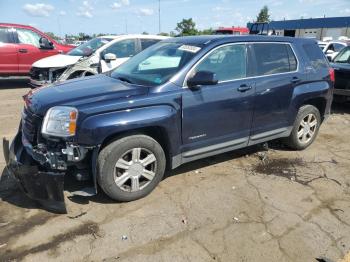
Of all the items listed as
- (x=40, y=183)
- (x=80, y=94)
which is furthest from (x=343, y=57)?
(x=40, y=183)

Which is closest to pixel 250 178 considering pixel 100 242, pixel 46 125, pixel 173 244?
pixel 173 244

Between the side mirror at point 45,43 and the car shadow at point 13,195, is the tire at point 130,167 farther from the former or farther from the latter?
the side mirror at point 45,43

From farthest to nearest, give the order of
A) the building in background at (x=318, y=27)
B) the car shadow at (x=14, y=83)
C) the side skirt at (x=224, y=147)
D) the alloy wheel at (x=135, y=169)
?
the building in background at (x=318, y=27)
the car shadow at (x=14, y=83)
the side skirt at (x=224, y=147)
the alloy wheel at (x=135, y=169)

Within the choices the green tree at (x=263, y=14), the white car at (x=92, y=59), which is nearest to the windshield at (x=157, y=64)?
the white car at (x=92, y=59)

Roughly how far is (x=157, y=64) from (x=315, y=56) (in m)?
2.71

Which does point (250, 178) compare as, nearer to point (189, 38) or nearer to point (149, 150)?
point (149, 150)

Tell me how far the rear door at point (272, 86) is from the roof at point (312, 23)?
5041cm

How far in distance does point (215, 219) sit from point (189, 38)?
250cm

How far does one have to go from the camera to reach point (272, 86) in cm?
485

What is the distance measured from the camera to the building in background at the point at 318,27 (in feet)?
160

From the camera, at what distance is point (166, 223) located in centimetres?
359

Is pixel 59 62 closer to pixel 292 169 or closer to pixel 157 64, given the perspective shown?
pixel 157 64

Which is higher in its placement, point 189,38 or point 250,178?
point 189,38

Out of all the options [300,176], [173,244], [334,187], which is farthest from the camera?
[300,176]
